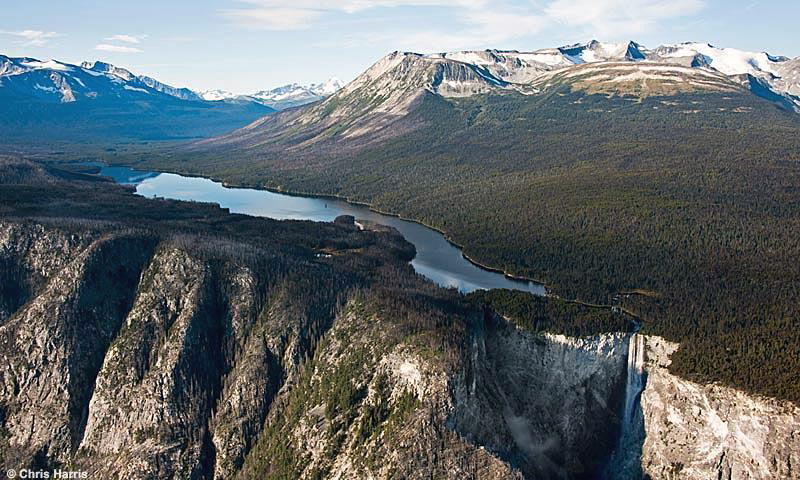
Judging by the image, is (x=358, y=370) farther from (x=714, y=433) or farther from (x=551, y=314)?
(x=714, y=433)

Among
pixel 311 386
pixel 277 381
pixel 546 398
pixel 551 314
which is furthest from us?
pixel 551 314

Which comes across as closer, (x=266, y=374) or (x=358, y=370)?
(x=358, y=370)

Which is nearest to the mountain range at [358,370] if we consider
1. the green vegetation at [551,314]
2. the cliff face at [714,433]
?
the cliff face at [714,433]

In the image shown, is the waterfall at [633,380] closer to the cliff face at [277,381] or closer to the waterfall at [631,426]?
the waterfall at [631,426]

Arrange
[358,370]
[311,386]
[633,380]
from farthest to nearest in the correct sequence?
1. [633,380]
2. [311,386]
3. [358,370]

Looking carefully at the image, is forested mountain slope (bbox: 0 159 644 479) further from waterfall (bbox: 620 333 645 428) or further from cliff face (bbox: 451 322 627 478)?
waterfall (bbox: 620 333 645 428)

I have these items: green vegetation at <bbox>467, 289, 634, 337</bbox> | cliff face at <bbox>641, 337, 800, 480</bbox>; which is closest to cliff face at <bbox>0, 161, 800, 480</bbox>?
cliff face at <bbox>641, 337, 800, 480</bbox>

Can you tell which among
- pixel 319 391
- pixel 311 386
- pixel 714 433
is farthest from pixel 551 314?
pixel 311 386
